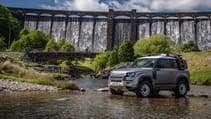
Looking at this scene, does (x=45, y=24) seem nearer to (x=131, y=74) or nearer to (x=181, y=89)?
(x=181, y=89)

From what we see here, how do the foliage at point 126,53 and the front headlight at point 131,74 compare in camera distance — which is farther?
the foliage at point 126,53

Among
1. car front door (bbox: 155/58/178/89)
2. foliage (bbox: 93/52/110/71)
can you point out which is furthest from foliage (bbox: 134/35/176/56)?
car front door (bbox: 155/58/178/89)

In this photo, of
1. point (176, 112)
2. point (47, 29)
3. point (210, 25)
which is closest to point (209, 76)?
point (176, 112)

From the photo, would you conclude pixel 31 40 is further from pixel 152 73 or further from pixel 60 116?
pixel 60 116

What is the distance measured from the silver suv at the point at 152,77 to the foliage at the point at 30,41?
321ft

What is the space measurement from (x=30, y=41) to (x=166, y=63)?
103 m

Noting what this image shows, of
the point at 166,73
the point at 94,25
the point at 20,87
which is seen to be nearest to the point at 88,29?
the point at 94,25

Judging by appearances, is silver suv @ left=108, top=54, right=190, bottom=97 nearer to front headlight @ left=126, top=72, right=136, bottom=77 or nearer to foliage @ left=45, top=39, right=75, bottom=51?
front headlight @ left=126, top=72, right=136, bottom=77

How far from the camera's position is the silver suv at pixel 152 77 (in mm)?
21812

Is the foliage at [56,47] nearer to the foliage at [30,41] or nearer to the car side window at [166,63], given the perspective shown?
the foliage at [30,41]

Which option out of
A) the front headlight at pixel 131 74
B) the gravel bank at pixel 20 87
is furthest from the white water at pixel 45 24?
the front headlight at pixel 131 74

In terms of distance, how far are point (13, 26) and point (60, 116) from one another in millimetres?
123173

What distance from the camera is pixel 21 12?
156m

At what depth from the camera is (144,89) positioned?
22.2 meters
